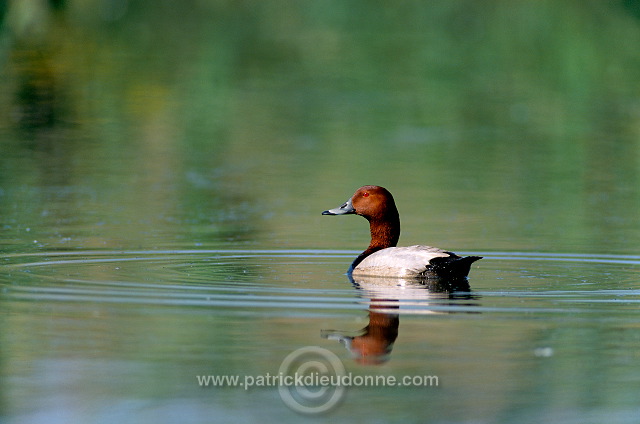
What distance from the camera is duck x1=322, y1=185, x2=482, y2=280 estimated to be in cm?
962

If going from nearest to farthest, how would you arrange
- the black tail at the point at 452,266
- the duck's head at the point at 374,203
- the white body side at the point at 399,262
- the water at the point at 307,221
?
the water at the point at 307,221
the black tail at the point at 452,266
the white body side at the point at 399,262
the duck's head at the point at 374,203

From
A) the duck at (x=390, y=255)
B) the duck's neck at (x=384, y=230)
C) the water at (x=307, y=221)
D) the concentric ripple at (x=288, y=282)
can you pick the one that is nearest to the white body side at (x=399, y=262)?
the duck at (x=390, y=255)

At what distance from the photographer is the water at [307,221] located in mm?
6625

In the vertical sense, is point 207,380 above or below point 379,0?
below

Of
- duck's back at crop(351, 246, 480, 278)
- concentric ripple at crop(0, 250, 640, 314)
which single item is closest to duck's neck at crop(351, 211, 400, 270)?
concentric ripple at crop(0, 250, 640, 314)

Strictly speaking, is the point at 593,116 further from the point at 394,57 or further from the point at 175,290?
the point at 175,290

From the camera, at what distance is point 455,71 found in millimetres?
29516

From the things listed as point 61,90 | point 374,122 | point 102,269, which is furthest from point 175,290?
point 61,90

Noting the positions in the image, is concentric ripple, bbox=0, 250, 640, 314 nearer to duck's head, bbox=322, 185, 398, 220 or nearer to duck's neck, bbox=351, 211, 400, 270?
duck's neck, bbox=351, 211, 400, 270

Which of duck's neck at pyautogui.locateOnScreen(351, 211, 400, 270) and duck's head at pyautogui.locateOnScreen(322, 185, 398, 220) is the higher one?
duck's head at pyautogui.locateOnScreen(322, 185, 398, 220)

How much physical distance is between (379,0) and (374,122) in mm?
27540

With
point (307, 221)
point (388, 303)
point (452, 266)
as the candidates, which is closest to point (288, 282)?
point (388, 303)

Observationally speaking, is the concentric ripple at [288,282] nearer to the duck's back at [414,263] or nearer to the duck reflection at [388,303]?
the duck reflection at [388,303]

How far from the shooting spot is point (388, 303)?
8.74m
